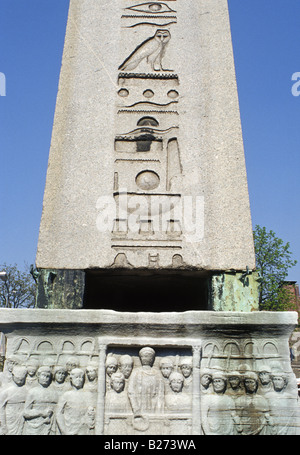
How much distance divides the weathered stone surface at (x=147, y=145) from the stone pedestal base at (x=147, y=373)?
0.43m

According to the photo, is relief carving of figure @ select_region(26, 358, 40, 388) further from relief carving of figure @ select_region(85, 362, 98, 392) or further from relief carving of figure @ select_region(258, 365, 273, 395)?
relief carving of figure @ select_region(258, 365, 273, 395)

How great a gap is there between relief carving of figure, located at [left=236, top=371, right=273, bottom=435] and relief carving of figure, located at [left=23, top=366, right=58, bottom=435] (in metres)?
1.06

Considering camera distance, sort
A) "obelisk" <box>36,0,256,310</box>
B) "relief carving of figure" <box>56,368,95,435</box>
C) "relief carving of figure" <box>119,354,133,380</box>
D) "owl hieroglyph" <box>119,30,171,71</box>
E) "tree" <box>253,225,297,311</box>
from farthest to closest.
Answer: "tree" <box>253,225,297,311</box>, "owl hieroglyph" <box>119,30,171,71</box>, "obelisk" <box>36,0,256,310</box>, "relief carving of figure" <box>119,354,133,380</box>, "relief carving of figure" <box>56,368,95,435</box>

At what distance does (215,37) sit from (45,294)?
7.91 feet

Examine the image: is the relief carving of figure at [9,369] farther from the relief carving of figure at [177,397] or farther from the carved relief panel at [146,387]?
the relief carving of figure at [177,397]

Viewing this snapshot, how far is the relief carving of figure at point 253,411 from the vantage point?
2.70 meters

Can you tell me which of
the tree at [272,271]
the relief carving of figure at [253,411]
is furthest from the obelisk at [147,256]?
the tree at [272,271]

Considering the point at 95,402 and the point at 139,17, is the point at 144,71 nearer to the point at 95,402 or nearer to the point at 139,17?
the point at 139,17

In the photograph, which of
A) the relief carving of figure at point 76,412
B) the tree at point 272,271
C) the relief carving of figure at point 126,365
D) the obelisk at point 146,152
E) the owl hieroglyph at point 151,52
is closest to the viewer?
the relief carving of figure at point 76,412

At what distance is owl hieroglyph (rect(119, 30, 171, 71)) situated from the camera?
3.70m

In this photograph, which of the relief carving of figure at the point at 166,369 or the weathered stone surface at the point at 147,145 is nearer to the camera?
the relief carving of figure at the point at 166,369

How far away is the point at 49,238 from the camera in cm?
315

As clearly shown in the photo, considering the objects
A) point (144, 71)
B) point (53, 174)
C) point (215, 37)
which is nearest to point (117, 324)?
point (53, 174)

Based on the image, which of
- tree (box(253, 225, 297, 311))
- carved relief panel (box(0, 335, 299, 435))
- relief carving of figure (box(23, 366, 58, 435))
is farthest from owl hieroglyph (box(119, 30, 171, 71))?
tree (box(253, 225, 297, 311))
